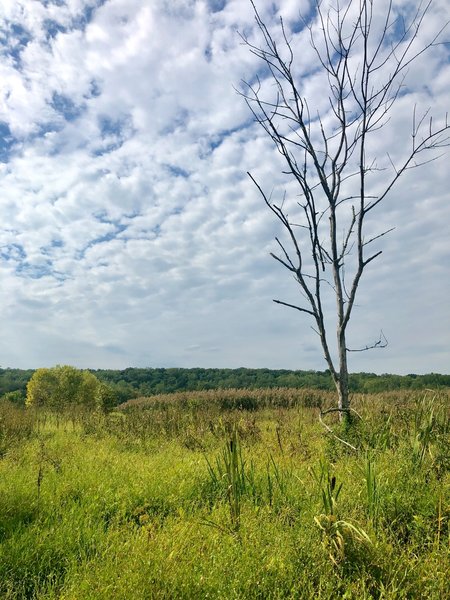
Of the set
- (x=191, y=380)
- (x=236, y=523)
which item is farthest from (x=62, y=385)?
(x=236, y=523)

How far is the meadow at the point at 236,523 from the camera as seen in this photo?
3152mm

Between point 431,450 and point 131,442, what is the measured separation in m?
6.37

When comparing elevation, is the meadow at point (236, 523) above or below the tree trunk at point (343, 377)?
below

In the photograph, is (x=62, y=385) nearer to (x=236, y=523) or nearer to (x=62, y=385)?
(x=62, y=385)

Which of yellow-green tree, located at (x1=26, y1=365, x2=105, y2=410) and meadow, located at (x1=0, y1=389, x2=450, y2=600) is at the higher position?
yellow-green tree, located at (x1=26, y1=365, x2=105, y2=410)

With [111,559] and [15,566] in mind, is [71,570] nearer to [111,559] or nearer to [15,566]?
[111,559]

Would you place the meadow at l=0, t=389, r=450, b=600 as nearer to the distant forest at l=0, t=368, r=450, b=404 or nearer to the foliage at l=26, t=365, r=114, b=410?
the distant forest at l=0, t=368, r=450, b=404

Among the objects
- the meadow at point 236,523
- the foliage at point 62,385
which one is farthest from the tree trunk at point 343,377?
the foliage at point 62,385

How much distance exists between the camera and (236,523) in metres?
4.15

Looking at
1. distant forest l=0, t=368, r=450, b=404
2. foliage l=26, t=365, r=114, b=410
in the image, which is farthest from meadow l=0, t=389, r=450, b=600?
foliage l=26, t=365, r=114, b=410

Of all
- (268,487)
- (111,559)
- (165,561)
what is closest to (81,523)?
(111,559)

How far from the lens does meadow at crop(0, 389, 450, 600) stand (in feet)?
10.3

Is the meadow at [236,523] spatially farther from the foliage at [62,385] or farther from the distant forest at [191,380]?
the foliage at [62,385]

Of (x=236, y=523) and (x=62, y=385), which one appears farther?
(x=62, y=385)
